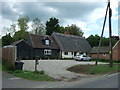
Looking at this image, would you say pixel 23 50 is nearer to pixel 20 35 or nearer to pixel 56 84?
pixel 20 35

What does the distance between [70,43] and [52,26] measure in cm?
1974

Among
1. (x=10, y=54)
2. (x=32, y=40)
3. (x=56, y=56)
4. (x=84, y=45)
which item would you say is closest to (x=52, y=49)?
(x=56, y=56)

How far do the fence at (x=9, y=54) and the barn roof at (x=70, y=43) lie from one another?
1271 inches

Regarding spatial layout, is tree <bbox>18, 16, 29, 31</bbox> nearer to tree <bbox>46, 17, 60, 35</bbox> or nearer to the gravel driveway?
tree <bbox>46, 17, 60, 35</bbox>

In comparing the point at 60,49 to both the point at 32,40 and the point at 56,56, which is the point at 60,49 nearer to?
the point at 56,56

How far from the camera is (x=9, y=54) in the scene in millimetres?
17609

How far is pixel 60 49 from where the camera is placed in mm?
51281

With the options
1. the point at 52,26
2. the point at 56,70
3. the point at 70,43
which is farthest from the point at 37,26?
the point at 56,70

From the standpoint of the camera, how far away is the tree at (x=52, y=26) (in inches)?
2871

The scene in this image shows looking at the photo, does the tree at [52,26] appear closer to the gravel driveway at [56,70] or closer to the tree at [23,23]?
the tree at [23,23]

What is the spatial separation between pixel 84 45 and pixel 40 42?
55.5 feet

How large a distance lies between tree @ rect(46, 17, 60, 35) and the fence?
53.3 m

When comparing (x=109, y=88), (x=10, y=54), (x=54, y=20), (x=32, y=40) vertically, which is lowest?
(x=109, y=88)

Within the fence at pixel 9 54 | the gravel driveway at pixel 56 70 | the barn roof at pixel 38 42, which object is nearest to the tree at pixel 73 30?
the barn roof at pixel 38 42
